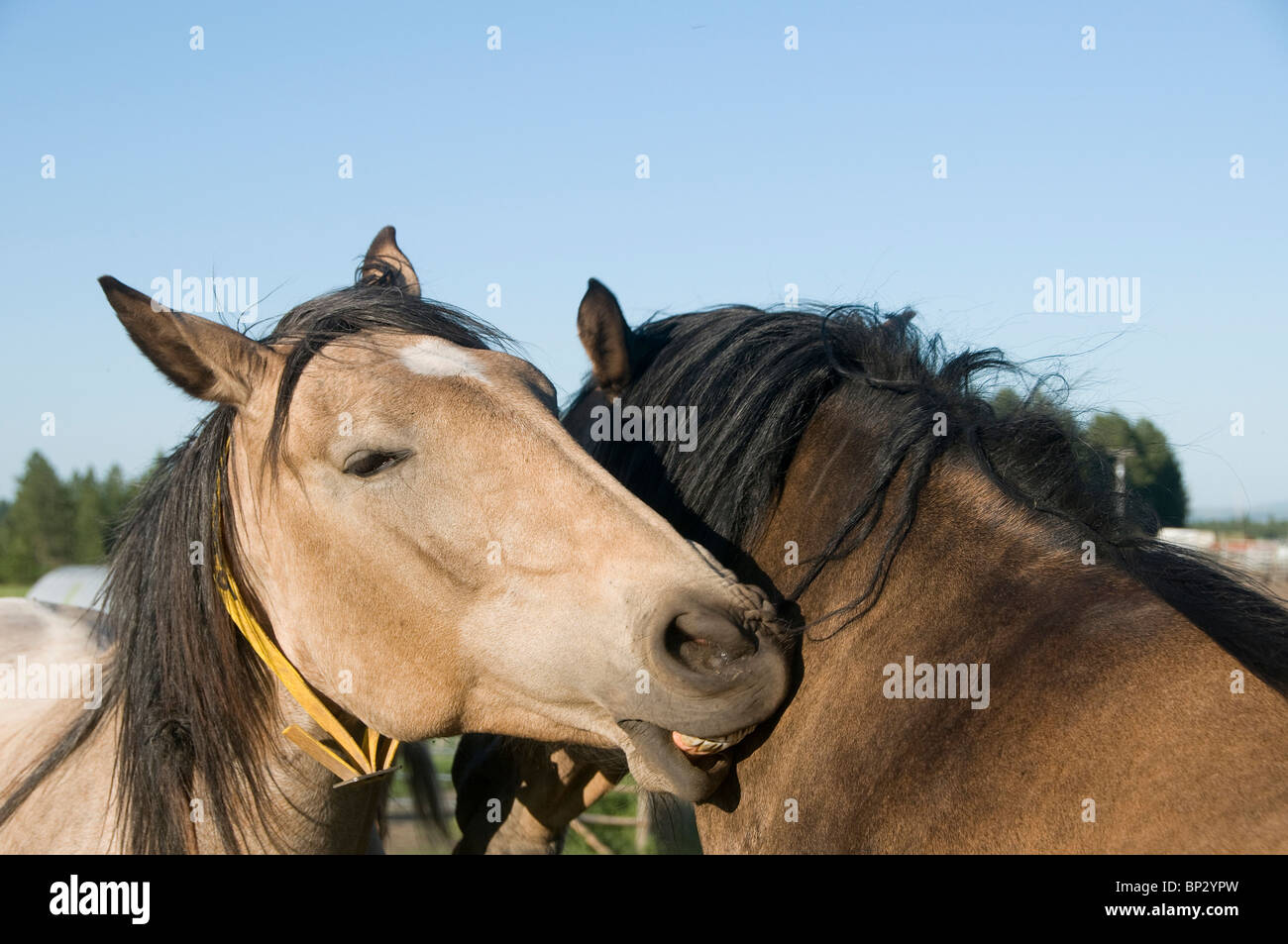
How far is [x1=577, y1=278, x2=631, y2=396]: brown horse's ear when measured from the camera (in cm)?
265

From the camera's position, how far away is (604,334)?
269cm

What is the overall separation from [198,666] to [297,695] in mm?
327

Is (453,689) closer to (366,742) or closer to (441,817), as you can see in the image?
(366,742)

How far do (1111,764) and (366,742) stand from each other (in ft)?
6.81

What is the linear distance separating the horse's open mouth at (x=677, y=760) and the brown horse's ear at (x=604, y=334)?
3.50ft

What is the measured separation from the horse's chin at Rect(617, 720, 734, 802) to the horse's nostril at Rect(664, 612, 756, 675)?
204 mm

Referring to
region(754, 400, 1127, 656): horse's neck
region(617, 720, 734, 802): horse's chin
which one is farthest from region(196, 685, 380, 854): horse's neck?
region(754, 400, 1127, 656): horse's neck

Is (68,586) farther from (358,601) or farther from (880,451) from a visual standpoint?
(880,451)

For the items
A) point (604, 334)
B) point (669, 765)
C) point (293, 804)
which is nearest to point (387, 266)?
point (604, 334)

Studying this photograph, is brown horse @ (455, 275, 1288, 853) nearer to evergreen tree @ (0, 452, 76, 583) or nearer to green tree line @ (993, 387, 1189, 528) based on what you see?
green tree line @ (993, 387, 1189, 528)

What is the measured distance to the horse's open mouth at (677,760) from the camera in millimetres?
2170

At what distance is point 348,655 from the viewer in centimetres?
249

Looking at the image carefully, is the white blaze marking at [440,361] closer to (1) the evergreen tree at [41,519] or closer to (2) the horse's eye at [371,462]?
(2) the horse's eye at [371,462]

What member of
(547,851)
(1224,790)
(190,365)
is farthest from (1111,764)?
(190,365)
